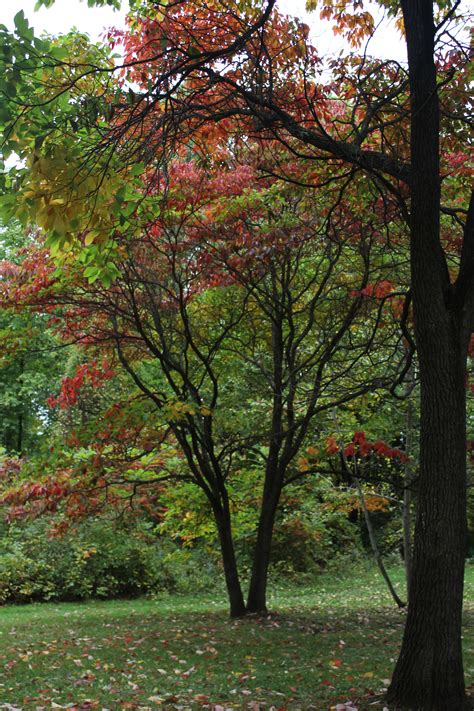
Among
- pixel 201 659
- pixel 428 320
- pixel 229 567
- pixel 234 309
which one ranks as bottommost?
pixel 201 659

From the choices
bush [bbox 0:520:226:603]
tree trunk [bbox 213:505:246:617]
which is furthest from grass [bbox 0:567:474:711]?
bush [bbox 0:520:226:603]

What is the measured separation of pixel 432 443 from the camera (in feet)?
15.4

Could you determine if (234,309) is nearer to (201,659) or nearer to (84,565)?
(201,659)

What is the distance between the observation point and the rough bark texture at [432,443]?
4.48 meters

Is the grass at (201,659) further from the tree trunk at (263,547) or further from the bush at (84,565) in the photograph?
the bush at (84,565)

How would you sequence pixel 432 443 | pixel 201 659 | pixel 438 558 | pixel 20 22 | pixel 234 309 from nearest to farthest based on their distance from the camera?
pixel 20 22
pixel 438 558
pixel 432 443
pixel 201 659
pixel 234 309

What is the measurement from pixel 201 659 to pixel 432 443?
3568 mm

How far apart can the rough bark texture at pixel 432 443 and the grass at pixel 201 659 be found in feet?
1.70

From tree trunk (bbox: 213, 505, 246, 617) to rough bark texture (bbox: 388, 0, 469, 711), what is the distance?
16.2 feet

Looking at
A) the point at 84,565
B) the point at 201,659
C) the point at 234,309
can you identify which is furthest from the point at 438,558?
the point at 84,565

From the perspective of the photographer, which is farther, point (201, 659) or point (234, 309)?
point (234, 309)

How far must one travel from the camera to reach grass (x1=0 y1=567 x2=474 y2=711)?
5.31 m

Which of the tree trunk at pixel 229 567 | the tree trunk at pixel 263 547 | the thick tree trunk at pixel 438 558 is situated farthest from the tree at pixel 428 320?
the tree trunk at pixel 229 567

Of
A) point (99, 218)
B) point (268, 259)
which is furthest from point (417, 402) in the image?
point (99, 218)
